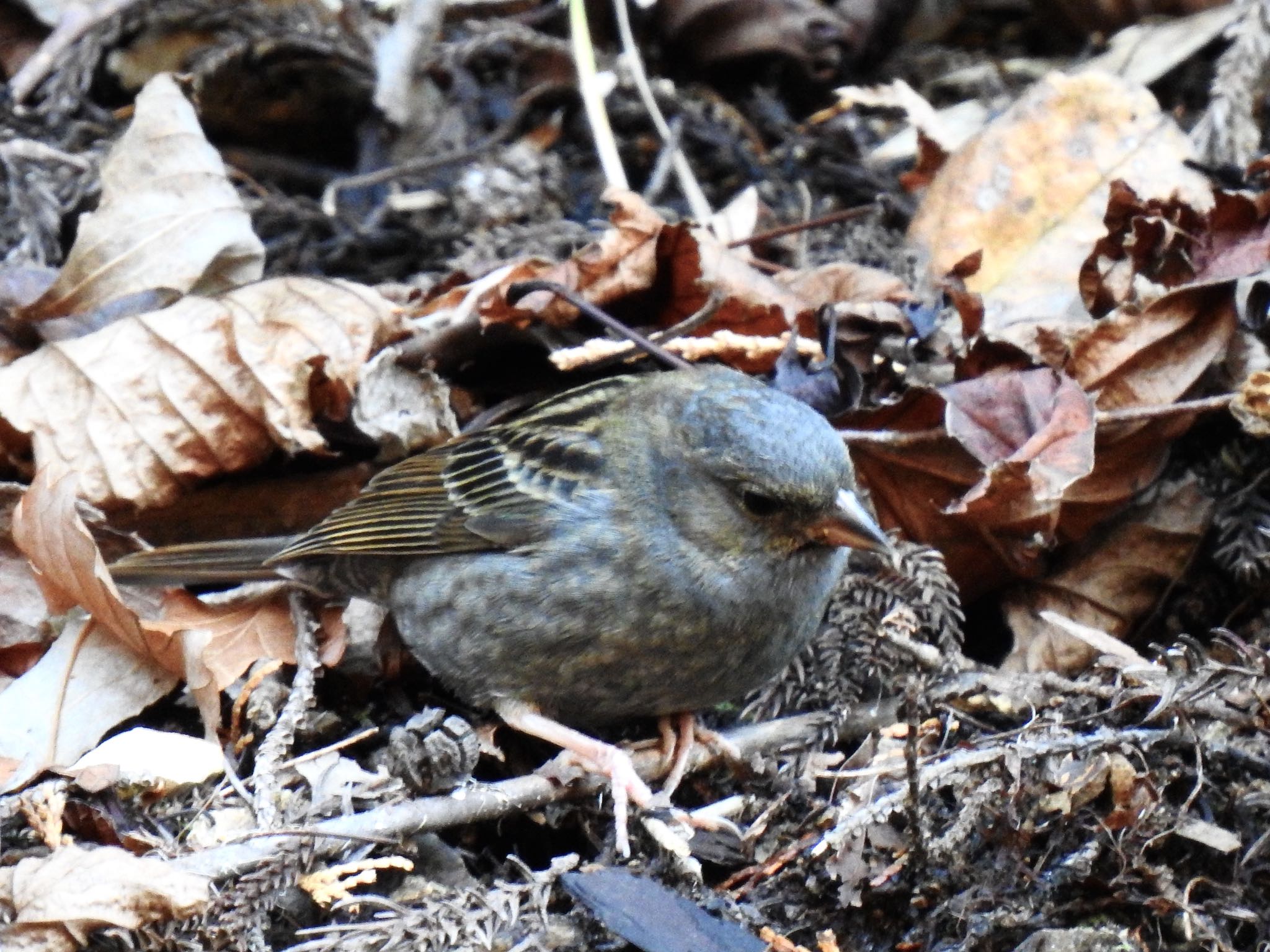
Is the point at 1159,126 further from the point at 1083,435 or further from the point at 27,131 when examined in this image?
the point at 27,131

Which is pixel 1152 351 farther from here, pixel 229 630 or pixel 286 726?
pixel 229 630

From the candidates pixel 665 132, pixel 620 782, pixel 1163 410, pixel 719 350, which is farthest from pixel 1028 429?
pixel 665 132

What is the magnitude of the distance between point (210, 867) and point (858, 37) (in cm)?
441

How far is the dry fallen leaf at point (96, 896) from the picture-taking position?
2678 millimetres

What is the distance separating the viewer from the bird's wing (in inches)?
150

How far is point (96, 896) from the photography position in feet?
8.90

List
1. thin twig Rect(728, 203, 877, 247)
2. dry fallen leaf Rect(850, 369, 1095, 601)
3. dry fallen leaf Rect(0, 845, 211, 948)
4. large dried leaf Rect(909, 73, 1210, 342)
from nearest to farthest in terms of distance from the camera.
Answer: dry fallen leaf Rect(0, 845, 211, 948) < dry fallen leaf Rect(850, 369, 1095, 601) < large dried leaf Rect(909, 73, 1210, 342) < thin twig Rect(728, 203, 877, 247)

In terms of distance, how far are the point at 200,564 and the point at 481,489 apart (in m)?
0.76

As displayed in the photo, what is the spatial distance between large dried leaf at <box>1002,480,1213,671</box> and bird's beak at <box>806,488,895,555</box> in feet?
2.63

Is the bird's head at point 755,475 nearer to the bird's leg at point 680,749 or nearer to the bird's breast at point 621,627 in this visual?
the bird's breast at point 621,627

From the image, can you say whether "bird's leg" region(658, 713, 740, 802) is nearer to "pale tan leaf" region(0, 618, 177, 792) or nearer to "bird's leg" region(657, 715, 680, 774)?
"bird's leg" region(657, 715, 680, 774)

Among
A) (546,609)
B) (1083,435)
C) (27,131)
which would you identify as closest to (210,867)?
(546,609)

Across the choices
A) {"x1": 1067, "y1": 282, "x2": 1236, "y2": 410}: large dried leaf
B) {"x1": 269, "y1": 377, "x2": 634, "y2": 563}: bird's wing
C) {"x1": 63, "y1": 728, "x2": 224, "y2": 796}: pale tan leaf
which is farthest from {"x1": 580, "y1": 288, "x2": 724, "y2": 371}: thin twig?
{"x1": 63, "y1": 728, "x2": 224, "y2": 796}: pale tan leaf

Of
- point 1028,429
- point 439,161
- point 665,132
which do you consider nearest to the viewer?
point 1028,429
